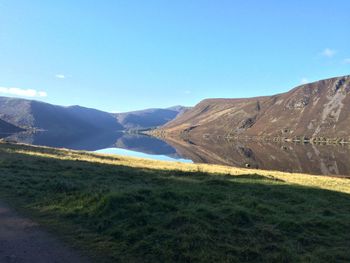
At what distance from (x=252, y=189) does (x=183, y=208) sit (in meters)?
10.4

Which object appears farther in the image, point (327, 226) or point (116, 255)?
point (327, 226)

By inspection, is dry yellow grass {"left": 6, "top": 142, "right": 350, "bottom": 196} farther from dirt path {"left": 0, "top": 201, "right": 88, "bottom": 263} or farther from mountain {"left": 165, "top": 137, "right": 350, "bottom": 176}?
mountain {"left": 165, "top": 137, "right": 350, "bottom": 176}

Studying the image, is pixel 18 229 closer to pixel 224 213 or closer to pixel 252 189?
pixel 224 213

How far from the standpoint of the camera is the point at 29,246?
1120 cm

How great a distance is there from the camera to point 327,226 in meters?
15.0

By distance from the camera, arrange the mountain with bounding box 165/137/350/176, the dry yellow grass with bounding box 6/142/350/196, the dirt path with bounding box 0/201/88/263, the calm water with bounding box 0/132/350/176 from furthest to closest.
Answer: the calm water with bounding box 0/132/350/176 < the mountain with bounding box 165/137/350/176 < the dry yellow grass with bounding box 6/142/350/196 < the dirt path with bounding box 0/201/88/263

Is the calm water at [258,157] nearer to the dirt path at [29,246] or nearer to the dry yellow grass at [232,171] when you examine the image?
the dry yellow grass at [232,171]

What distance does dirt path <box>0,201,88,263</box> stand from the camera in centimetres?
1017

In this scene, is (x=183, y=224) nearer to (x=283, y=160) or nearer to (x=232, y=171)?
(x=232, y=171)

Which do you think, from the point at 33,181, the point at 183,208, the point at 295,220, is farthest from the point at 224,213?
the point at 33,181

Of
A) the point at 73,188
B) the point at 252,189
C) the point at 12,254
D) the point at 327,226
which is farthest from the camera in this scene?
the point at 252,189

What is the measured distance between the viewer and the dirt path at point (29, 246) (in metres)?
10.2

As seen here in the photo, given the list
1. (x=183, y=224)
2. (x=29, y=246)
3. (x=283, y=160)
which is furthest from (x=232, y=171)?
(x=283, y=160)

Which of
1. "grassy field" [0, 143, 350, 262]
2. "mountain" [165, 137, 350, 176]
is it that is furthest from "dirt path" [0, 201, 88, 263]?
"mountain" [165, 137, 350, 176]
